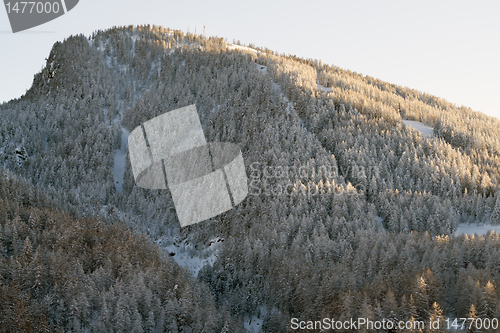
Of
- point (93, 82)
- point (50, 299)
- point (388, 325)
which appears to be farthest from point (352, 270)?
point (93, 82)

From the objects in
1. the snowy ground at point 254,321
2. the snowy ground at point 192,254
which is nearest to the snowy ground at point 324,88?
the snowy ground at point 192,254

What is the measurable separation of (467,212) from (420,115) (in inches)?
2075

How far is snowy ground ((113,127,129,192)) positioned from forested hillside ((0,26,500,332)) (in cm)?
80

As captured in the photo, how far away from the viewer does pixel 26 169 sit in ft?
417

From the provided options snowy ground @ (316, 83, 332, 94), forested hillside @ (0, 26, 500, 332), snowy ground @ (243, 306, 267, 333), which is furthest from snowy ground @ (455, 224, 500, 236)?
snowy ground @ (316, 83, 332, 94)

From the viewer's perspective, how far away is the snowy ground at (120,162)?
131750 millimetres

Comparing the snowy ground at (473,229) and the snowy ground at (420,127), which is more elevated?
the snowy ground at (420,127)

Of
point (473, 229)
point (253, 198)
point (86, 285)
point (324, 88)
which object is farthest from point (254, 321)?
point (324, 88)

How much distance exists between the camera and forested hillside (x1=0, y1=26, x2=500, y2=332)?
68188 mm

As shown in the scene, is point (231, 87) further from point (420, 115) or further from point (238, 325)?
point (238, 325)

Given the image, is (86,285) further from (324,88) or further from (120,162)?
(324,88)

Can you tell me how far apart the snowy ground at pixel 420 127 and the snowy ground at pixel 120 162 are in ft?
295

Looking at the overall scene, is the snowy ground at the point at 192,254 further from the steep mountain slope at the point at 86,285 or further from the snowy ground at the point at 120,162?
the snowy ground at the point at 120,162

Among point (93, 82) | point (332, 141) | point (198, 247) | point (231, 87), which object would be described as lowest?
point (198, 247)
